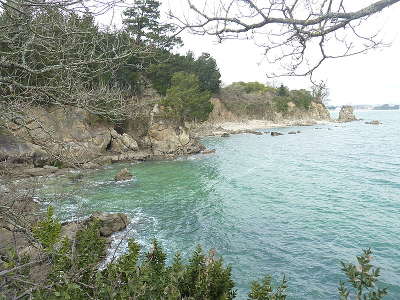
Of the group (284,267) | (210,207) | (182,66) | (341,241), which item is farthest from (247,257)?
(182,66)

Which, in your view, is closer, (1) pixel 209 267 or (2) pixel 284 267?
(1) pixel 209 267

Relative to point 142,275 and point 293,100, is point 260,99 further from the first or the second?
point 142,275

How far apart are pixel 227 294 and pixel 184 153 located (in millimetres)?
31289

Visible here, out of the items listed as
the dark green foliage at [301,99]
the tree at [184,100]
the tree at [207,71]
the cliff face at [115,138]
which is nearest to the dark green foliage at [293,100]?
the dark green foliage at [301,99]

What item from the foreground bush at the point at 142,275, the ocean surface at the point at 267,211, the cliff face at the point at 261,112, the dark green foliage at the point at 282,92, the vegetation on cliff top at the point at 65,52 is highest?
the dark green foliage at the point at 282,92

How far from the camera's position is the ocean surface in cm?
1044

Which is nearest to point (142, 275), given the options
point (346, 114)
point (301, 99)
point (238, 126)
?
Result: point (238, 126)

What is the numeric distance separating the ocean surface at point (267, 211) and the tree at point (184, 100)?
10.2 m

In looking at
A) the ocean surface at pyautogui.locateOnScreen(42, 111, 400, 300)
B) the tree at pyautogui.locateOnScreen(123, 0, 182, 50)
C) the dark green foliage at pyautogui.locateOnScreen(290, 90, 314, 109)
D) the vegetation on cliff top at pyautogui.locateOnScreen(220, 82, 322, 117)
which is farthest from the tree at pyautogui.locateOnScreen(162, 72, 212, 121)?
the dark green foliage at pyautogui.locateOnScreen(290, 90, 314, 109)

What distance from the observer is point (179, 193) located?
1997cm

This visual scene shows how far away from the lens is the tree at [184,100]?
125ft

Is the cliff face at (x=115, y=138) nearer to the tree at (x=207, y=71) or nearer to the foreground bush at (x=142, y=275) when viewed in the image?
the foreground bush at (x=142, y=275)

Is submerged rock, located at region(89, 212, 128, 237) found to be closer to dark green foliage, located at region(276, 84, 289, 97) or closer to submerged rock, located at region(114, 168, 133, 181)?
submerged rock, located at region(114, 168, 133, 181)

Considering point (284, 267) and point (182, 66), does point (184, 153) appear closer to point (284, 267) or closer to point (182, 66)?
point (182, 66)
